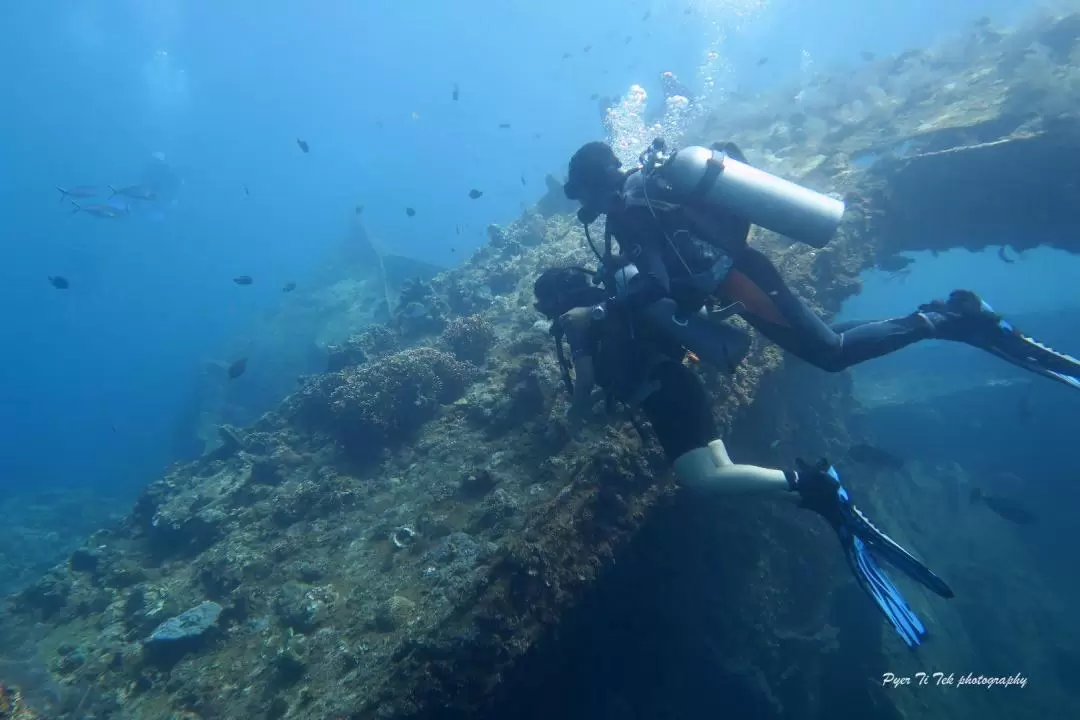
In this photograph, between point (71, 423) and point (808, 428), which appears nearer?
point (808, 428)

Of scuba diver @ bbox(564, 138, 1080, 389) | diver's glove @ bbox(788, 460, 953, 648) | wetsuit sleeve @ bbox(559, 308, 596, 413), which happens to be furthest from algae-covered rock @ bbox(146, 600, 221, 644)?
diver's glove @ bbox(788, 460, 953, 648)

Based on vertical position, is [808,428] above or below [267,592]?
below

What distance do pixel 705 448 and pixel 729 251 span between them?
1.84 m

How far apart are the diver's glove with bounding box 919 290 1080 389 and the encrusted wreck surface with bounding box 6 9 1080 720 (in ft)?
8.08

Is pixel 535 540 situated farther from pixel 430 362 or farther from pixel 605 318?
pixel 430 362

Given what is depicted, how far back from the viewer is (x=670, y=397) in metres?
4.05

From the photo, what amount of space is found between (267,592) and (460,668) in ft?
14.0

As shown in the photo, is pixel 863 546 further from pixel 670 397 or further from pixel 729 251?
pixel 729 251

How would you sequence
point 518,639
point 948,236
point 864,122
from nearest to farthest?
point 518,639
point 948,236
point 864,122

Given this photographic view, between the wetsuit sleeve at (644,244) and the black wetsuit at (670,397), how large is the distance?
496mm

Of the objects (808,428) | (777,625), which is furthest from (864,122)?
(777,625)

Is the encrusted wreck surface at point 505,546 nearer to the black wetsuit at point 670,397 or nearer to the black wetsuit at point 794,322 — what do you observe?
the black wetsuit at point 670,397

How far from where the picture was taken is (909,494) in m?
14.0

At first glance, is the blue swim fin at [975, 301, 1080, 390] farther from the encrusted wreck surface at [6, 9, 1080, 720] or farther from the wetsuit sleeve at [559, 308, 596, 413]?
the wetsuit sleeve at [559, 308, 596, 413]
